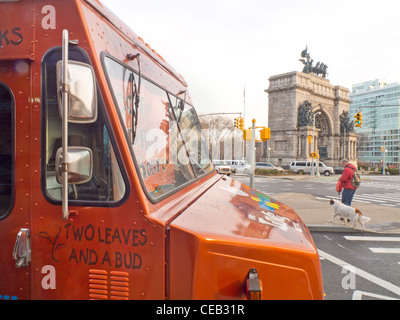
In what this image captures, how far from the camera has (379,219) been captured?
9.52 m

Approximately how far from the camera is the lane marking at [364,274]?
4.58 meters

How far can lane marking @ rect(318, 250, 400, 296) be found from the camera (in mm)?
4576

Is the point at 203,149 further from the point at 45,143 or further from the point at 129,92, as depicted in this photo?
the point at 45,143

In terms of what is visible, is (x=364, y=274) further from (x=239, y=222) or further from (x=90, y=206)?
(x=90, y=206)

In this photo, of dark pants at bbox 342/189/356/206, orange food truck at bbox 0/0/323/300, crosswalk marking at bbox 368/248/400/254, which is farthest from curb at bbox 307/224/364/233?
orange food truck at bbox 0/0/323/300

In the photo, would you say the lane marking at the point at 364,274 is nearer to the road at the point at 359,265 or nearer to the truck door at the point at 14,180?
the road at the point at 359,265

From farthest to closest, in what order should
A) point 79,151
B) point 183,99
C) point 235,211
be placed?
point 183,99 < point 235,211 < point 79,151

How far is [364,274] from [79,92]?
5346 millimetres

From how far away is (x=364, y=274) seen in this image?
5141mm

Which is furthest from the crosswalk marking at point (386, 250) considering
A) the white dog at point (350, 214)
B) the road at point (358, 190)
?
the road at point (358, 190)

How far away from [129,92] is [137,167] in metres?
0.52

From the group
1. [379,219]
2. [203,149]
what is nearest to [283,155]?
[379,219]

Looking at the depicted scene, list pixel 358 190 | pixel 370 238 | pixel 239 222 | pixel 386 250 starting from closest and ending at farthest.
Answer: pixel 239 222 → pixel 386 250 → pixel 370 238 → pixel 358 190

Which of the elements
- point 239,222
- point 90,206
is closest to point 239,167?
point 239,222
